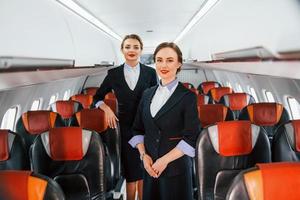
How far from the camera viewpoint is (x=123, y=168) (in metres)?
3.73

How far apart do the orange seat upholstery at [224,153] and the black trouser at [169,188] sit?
0.31 ft

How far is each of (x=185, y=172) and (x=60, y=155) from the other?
94 cm

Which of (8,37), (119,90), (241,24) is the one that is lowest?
(119,90)

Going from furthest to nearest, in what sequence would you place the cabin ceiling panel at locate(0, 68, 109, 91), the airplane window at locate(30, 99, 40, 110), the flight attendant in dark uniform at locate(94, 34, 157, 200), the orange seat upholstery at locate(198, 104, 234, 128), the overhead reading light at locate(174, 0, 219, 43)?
the airplane window at locate(30, 99, 40, 110), the overhead reading light at locate(174, 0, 219, 43), the orange seat upholstery at locate(198, 104, 234, 128), the flight attendant in dark uniform at locate(94, 34, 157, 200), the cabin ceiling panel at locate(0, 68, 109, 91)

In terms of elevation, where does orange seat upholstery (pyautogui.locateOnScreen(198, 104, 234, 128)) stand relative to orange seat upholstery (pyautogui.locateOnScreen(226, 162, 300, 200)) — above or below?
above

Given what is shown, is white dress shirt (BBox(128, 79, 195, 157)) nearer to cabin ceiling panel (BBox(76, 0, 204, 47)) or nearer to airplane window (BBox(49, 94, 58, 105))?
cabin ceiling panel (BBox(76, 0, 204, 47))

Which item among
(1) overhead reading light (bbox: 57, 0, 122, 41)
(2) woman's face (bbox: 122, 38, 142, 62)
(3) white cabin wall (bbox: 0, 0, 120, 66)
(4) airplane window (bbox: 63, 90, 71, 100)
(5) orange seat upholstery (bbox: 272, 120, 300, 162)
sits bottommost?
(5) orange seat upholstery (bbox: 272, 120, 300, 162)

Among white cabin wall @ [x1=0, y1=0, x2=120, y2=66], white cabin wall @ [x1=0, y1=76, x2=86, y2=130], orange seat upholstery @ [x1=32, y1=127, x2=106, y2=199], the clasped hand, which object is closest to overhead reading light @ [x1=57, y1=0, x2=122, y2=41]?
white cabin wall @ [x1=0, y1=0, x2=120, y2=66]

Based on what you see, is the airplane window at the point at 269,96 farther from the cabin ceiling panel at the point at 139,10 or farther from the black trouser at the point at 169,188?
the black trouser at the point at 169,188

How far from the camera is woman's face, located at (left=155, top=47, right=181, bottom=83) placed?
2.45 meters

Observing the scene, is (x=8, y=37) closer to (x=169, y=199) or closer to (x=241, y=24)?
(x=169, y=199)

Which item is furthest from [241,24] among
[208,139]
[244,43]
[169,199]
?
[169,199]

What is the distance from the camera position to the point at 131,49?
11.0 feet

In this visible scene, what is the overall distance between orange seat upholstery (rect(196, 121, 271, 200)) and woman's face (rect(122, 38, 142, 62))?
1097 mm
